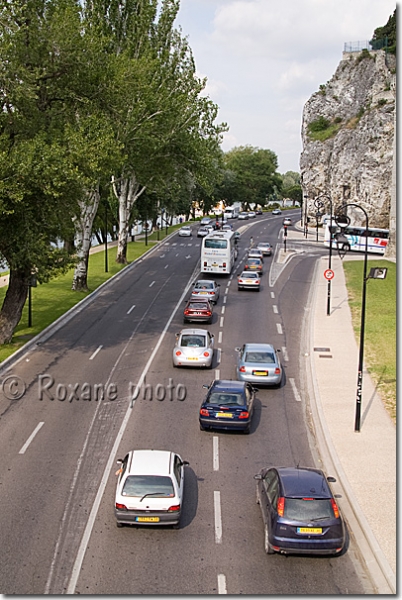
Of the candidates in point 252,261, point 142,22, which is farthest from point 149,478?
point 252,261

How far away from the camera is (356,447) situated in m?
20.2

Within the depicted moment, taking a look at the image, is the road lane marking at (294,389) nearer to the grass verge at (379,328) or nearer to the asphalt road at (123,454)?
the asphalt road at (123,454)

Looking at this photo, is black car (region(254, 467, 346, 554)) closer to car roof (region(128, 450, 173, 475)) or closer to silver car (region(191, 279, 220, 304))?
car roof (region(128, 450, 173, 475))

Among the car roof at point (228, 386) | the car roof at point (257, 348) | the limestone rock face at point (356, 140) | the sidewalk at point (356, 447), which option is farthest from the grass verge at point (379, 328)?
the limestone rock face at point (356, 140)

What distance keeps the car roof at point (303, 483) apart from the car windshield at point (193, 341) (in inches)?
531

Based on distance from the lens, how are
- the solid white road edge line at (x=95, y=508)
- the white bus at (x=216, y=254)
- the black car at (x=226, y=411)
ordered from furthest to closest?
the white bus at (x=216, y=254)
the black car at (x=226, y=411)
the solid white road edge line at (x=95, y=508)

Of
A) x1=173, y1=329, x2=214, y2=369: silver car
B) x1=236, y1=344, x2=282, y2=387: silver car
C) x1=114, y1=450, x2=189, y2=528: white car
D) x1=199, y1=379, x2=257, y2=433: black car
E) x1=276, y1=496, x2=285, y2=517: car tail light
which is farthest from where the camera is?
x1=173, y1=329, x2=214, y2=369: silver car

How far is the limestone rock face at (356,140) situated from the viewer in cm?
8944

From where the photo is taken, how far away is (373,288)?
1956 inches

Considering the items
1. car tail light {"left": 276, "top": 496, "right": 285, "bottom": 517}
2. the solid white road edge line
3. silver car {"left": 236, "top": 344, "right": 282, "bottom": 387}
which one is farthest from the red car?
car tail light {"left": 276, "top": 496, "right": 285, "bottom": 517}

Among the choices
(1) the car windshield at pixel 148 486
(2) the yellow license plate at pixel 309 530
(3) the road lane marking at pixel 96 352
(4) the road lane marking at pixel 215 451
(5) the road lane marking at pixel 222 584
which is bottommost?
(5) the road lane marking at pixel 222 584

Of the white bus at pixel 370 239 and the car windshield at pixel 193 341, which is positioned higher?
the white bus at pixel 370 239

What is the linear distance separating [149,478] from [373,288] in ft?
124

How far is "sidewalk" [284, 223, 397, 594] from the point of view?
1447 centimetres
